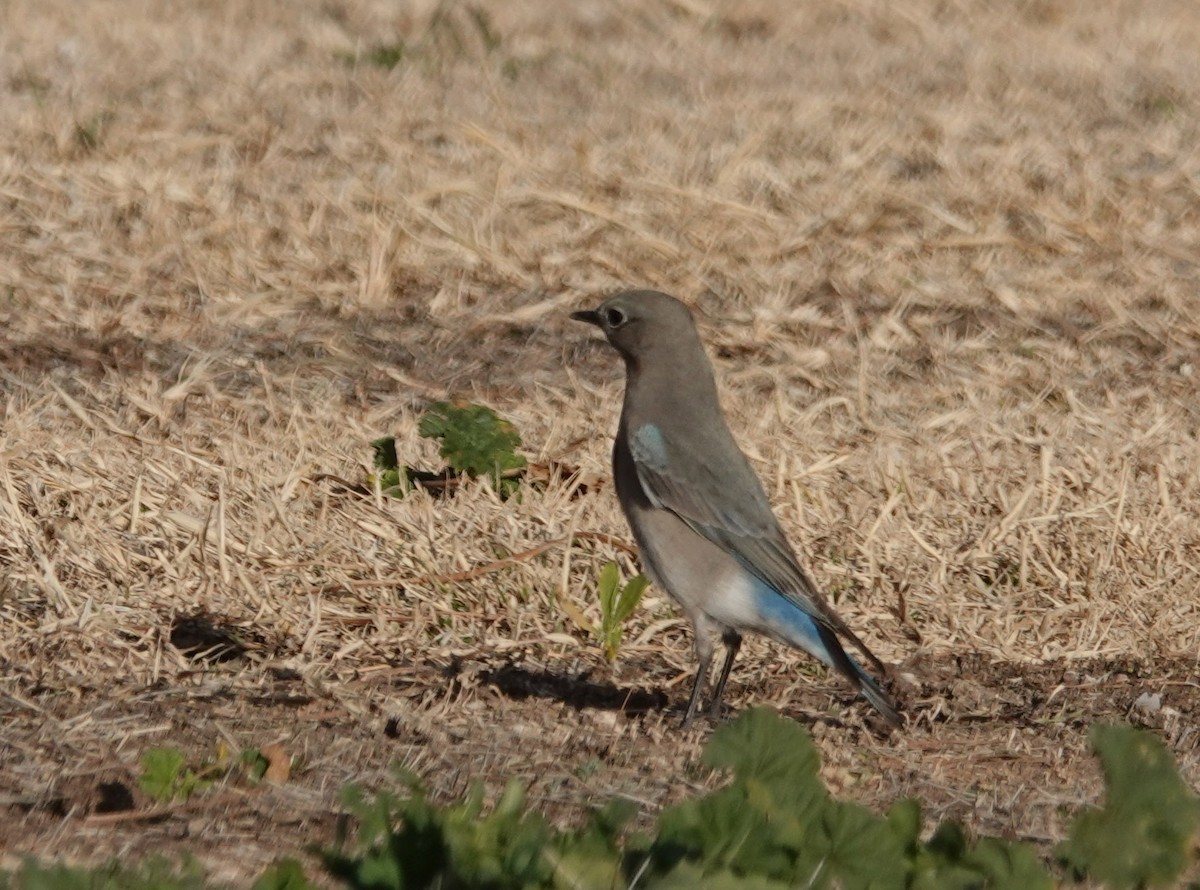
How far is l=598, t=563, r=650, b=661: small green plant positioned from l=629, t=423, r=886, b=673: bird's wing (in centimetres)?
23

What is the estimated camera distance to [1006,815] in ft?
14.9

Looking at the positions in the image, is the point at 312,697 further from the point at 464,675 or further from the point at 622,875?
the point at 622,875

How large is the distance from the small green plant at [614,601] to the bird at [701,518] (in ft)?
0.23

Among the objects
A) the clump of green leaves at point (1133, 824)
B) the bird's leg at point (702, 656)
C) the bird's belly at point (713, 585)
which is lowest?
the bird's leg at point (702, 656)

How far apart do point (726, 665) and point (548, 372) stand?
247 cm

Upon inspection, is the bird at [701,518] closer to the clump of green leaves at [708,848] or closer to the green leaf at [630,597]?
the green leaf at [630,597]

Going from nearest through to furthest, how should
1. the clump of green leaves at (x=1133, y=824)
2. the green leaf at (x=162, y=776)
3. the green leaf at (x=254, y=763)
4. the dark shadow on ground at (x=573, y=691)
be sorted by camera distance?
the clump of green leaves at (x=1133, y=824)
the green leaf at (x=162, y=776)
the green leaf at (x=254, y=763)
the dark shadow on ground at (x=573, y=691)

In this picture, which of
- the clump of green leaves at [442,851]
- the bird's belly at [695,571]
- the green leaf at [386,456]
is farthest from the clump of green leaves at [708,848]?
the green leaf at [386,456]

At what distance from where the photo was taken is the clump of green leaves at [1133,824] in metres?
3.87

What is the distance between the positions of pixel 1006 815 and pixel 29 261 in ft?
17.2

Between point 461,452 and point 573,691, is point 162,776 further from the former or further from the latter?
point 461,452

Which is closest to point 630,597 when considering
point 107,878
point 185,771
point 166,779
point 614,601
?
point 614,601

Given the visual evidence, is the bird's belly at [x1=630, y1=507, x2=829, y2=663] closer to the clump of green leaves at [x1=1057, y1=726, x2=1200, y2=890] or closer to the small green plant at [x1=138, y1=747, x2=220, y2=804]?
the clump of green leaves at [x1=1057, y1=726, x2=1200, y2=890]

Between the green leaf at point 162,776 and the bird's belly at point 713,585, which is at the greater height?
the green leaf at point 162,776
